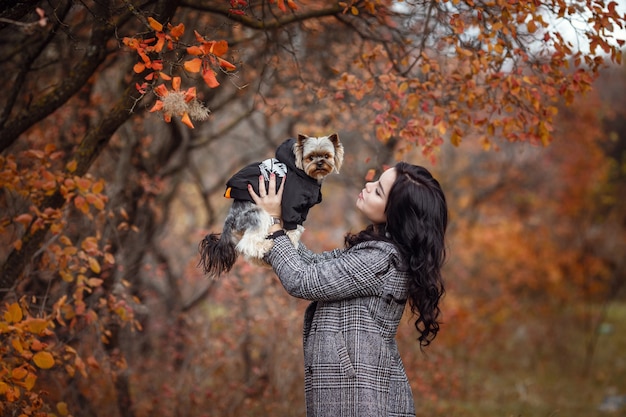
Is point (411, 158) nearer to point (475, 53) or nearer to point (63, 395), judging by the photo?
point (475, 53)

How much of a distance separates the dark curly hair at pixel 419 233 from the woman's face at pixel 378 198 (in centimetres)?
4

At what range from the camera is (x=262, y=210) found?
3338mm

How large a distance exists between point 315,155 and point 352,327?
101 centimetres

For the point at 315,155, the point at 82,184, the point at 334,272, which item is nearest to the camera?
the point at 334,272

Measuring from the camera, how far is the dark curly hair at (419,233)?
3195mm

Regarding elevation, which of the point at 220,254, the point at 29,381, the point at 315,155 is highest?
the point at 315,155

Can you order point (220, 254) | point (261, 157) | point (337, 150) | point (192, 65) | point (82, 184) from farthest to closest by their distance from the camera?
point (261, 157)
point (82, 184)
point (337, 150)
point (220, 254)
point (192, 65)

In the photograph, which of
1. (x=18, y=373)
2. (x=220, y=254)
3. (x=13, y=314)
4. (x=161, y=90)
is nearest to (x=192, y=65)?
(x=161, y=90)

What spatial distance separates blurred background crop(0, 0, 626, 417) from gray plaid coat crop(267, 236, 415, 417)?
1001 mm

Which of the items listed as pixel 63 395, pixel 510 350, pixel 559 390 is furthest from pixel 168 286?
pixel 510 350

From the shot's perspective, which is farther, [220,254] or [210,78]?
[220,254]

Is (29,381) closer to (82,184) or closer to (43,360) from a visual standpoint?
(43,360)

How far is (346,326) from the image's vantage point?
3.18 m

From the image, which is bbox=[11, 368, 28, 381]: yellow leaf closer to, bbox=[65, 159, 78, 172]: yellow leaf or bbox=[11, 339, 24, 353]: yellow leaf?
bbox=[11, 339, 24, 353]: yellow leaf
